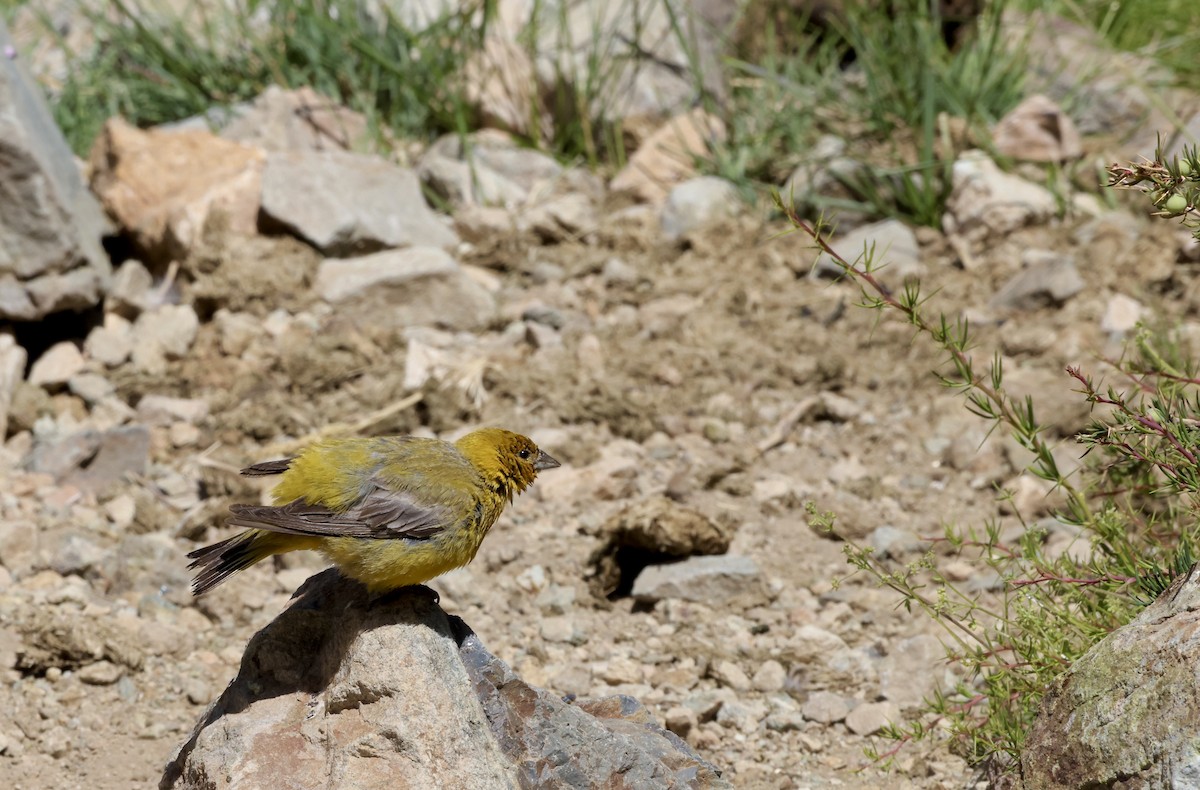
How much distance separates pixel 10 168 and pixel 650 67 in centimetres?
434

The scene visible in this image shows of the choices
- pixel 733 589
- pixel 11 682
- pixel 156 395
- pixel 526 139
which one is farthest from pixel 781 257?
pixel 11 682

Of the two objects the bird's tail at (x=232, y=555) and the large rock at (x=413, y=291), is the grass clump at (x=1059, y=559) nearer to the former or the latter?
the bird's tail at (x=232, y=555)

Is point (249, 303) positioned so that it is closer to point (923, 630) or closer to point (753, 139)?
point (753, 139)

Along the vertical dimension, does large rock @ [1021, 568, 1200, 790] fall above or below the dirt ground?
above

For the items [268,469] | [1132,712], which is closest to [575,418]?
[268,469]

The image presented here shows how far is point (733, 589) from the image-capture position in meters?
5.36

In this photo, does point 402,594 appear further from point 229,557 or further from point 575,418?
point 575,418

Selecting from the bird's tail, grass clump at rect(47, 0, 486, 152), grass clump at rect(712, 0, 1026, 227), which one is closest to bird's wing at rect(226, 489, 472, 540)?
the bird's tail

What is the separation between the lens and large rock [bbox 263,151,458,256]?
7523 millimetres

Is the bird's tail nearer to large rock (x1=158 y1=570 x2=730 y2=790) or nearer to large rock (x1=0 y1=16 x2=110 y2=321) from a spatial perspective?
large rock (x1=158 y1=570 x2=730 y2=790)

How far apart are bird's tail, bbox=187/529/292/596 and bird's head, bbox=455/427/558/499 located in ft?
2.17

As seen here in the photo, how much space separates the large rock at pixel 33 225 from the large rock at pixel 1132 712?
568 centimetres

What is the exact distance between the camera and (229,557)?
389 cm

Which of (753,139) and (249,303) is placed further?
(753,139)
